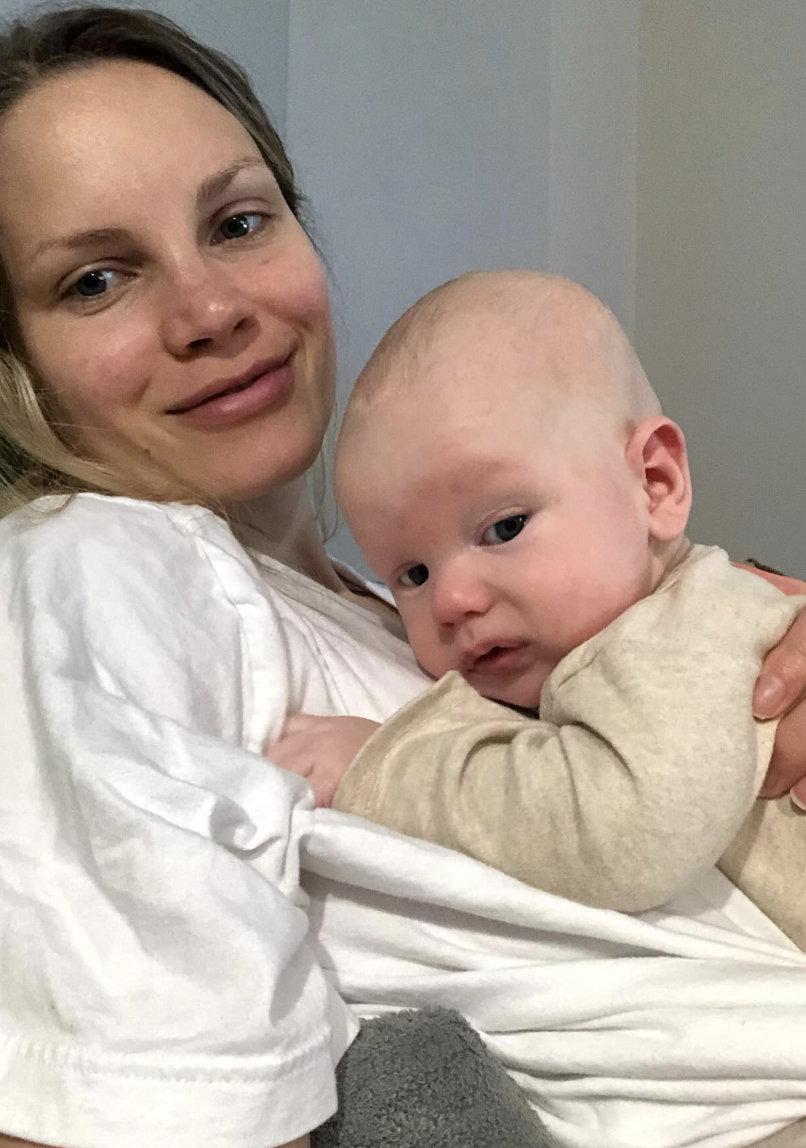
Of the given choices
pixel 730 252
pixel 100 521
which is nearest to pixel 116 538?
pixel 100 521

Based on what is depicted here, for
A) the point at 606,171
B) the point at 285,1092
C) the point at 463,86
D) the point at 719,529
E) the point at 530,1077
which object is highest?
the point at 463,86

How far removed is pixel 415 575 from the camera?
80cm

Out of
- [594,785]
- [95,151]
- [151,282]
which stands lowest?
[594,785]

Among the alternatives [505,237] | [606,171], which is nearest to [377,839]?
[505,237]

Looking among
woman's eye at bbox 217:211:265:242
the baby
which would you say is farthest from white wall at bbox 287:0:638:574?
the baby

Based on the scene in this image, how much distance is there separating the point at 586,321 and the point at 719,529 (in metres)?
1.27

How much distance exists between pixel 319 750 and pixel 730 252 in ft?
5.26

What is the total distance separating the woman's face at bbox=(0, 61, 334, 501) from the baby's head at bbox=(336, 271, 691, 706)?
0.15m

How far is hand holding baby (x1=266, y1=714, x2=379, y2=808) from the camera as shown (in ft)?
2.21

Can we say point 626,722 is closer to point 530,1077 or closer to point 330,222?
point 530,1077

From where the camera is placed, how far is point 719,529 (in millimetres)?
1953

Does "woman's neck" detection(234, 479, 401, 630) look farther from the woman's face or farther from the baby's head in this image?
the baby's head

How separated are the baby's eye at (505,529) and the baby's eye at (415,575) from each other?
7cm

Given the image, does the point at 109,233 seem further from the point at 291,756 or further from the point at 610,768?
the point at 610,768
